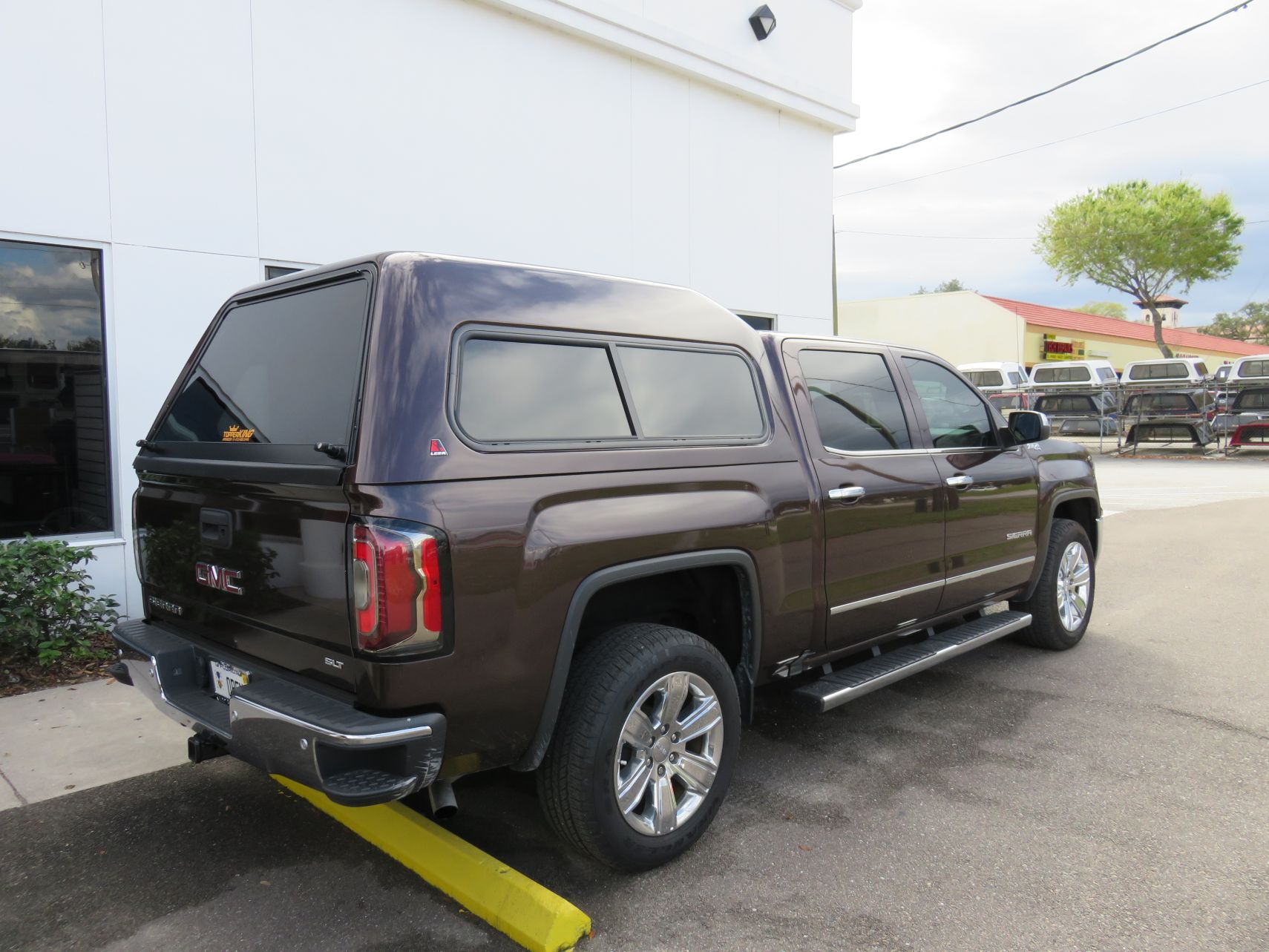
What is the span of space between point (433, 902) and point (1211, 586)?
7408 mm

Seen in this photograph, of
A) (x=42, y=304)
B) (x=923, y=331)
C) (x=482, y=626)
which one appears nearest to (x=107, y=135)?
(x=42, y=304)

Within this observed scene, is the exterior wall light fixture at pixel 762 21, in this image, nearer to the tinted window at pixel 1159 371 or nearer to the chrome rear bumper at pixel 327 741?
the chrome rear bumper at pixel 327 741

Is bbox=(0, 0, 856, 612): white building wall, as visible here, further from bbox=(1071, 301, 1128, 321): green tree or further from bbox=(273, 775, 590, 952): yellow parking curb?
bbox=(1071, 301, 1128, 321): green tree

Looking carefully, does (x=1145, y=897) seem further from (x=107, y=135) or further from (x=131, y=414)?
(x=107, y=135)

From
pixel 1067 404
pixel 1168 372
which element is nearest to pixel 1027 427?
pixel 1168 372

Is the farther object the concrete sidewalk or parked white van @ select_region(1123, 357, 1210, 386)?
parked white van @ select_region(1123, 357, 1210, 386)

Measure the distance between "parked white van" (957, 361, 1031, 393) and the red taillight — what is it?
23972mm

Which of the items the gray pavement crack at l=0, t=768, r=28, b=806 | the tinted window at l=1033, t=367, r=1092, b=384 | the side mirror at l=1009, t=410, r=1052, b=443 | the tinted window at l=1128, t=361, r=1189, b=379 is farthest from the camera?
the tinted window at l=1033, t=367, r=1092, b=384

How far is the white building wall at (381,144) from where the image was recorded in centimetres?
602

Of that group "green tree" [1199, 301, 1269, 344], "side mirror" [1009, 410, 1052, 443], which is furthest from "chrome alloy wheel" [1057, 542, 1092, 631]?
"green tree" [1199, 301, 1269, 344]

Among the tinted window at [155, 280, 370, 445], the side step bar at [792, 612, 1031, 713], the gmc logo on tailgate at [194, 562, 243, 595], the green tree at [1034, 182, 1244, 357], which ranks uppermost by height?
the green tree at [1034, 182, 1244, 357]

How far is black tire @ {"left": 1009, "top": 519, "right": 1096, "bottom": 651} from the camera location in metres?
5.62

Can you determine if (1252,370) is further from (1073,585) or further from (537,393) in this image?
(537,393)

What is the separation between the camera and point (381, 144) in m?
7.39
